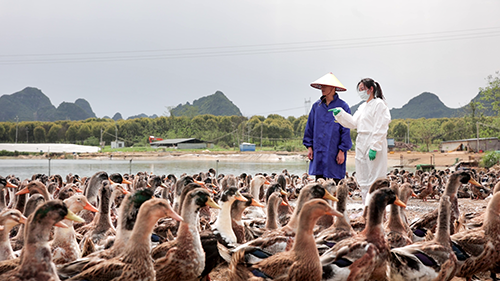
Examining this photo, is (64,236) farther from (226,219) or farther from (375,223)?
(375,223)

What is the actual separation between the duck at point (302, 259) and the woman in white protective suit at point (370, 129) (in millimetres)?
3268

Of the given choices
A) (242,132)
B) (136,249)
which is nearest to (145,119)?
(242,132)

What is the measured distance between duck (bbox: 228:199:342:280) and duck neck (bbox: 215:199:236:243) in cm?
128

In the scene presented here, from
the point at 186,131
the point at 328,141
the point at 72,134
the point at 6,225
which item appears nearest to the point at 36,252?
the point at 6,225

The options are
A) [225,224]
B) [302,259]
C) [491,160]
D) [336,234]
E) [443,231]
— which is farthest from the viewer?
[491,160]

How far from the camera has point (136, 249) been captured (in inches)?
134

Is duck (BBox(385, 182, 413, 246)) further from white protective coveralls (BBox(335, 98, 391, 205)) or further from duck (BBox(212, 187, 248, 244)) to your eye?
duck (BBox(212, 187, 248, 244))

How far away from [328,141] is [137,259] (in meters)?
4.81

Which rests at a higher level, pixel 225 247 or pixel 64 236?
pixel 64 236

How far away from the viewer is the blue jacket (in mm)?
7316

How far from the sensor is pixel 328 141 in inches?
290

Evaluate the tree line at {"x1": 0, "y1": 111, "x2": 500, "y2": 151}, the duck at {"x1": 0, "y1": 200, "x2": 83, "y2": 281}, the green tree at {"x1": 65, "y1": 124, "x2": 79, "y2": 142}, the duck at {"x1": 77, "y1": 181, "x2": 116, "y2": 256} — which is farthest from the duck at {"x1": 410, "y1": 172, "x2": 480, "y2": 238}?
the green tree at {"x1": 65, "y1": 124, "x2": 79, "y2": 142}

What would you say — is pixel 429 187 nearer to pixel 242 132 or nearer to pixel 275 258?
pixel 275 258

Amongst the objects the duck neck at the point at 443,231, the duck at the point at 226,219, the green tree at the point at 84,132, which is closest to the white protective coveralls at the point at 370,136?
the duck neck at the point at 443,231
